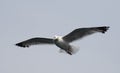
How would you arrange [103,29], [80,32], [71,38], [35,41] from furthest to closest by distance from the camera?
[35,41]
[71,38]
[80,32]
[103,29]

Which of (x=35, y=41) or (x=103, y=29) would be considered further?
(x=35, y=41)

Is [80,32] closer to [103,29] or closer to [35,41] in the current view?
[103,29]

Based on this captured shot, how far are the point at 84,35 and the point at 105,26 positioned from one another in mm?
1303

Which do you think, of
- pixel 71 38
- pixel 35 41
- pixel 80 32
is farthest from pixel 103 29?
pixel 35 41

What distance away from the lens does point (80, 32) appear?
2898cm

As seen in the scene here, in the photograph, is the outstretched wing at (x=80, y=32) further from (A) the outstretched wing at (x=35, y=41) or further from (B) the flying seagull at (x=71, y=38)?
(A) the outstretched wing at (x=35, y=41)

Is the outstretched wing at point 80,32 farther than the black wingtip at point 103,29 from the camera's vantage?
Yes

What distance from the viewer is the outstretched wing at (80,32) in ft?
93.2

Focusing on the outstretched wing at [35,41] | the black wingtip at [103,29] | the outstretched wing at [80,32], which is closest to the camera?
the black wingtip at [103,29]

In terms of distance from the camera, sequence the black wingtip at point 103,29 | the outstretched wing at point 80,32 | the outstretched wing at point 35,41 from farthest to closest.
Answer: the outstretched wing at point 35,41 → the outstretched wing at point 80,32 → the black wingtip at point 103,29

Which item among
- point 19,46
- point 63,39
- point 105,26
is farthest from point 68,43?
point 19,46

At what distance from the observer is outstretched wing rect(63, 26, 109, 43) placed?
28420 millimetres

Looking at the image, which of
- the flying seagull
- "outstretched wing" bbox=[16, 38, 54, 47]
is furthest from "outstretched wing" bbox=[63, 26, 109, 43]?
"outstretched wing" bbox=[16, 38, 54, 47]

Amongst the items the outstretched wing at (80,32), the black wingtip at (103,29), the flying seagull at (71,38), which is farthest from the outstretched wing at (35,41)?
the black wingtip at (103,29)
